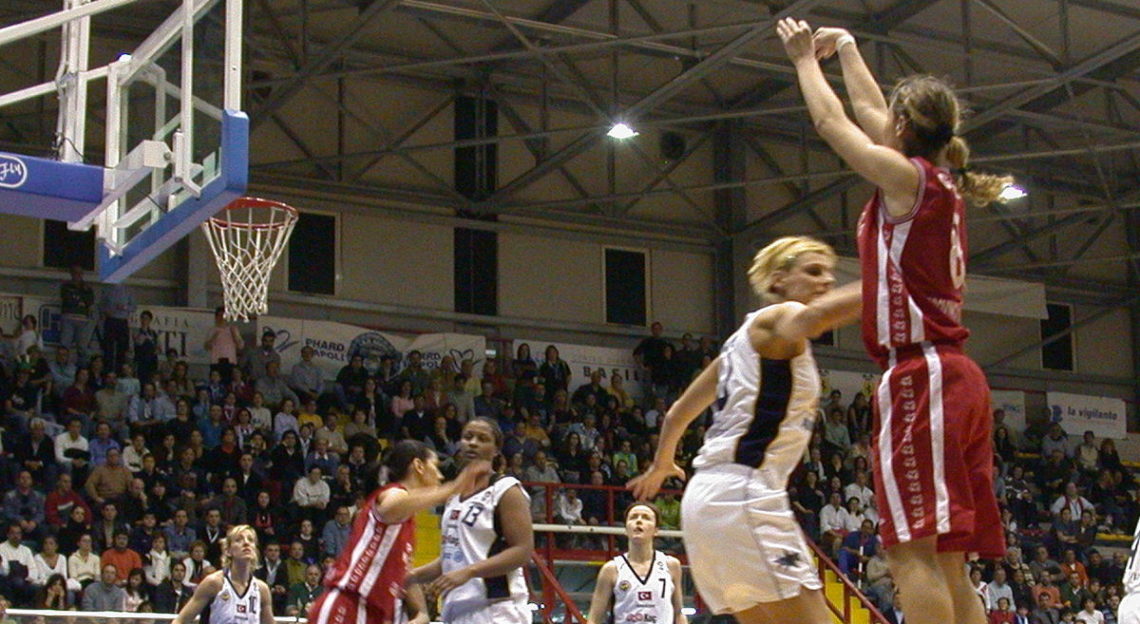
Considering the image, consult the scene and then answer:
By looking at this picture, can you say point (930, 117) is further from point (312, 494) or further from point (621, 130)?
point (621, 130)

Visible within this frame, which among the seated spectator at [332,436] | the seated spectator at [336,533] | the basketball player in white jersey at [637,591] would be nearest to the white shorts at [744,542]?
the basketball player in white jersey at [637,591]

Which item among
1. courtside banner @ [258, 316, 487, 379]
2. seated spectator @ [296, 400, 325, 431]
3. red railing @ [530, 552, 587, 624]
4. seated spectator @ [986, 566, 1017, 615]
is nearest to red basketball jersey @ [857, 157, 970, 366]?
red railing @ [530, 552, 587, 624]

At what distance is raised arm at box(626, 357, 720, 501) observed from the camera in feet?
18.0

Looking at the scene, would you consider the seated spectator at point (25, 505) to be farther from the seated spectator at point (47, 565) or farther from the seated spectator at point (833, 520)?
the seated spectator at point (833, 520)

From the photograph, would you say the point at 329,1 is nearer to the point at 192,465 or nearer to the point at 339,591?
the point at 192,465

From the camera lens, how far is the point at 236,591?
1173cm

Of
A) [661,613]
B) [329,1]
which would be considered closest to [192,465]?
[329,1]

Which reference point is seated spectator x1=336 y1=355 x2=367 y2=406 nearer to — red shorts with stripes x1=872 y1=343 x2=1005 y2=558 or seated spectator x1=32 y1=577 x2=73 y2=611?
seated spectator x1=32 y1=577 x2=73 y2=611

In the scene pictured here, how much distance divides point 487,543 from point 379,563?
0.73 metres

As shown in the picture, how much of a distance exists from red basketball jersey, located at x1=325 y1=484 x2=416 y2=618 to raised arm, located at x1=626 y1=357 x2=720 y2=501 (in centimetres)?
268

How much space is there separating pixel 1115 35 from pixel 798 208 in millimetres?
6202

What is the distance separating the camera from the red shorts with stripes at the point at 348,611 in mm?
7945

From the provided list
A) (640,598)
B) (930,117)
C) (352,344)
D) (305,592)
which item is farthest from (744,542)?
(352,344)

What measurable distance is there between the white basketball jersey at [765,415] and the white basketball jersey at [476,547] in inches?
94.8
